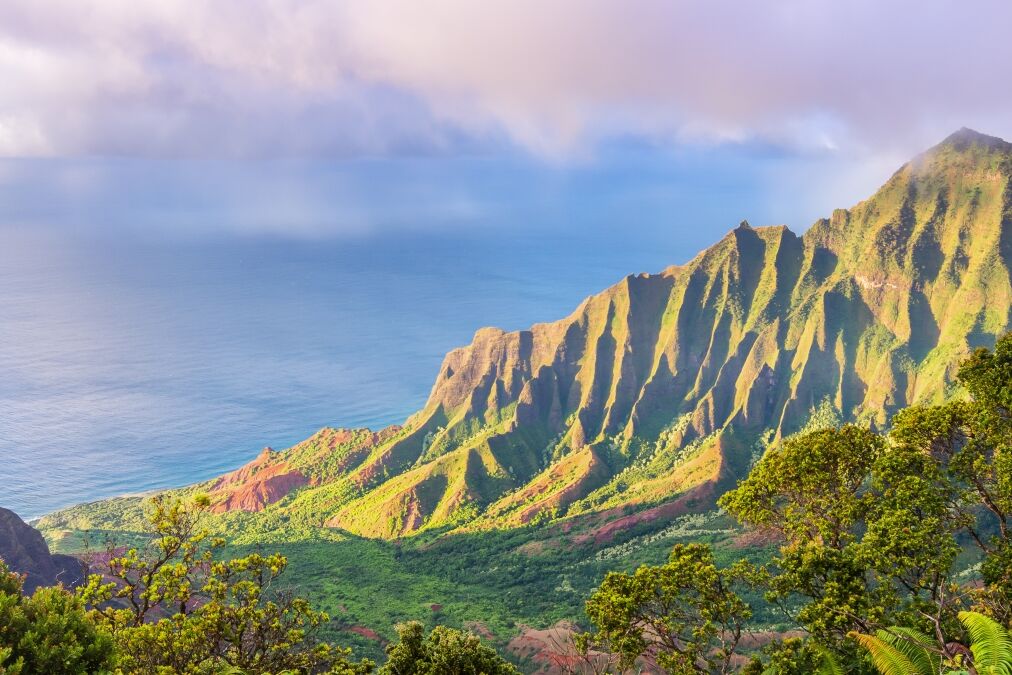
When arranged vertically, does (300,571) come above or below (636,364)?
below


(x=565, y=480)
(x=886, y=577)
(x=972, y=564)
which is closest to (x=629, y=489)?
(x=565, y=480)

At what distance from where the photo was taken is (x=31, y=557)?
8331 cm

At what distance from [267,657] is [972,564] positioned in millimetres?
59453

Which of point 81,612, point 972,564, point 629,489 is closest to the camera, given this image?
point 81,612

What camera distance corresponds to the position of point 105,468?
544ft

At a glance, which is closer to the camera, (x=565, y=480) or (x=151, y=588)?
(x=151, y=588)

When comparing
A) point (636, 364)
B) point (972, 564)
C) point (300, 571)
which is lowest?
point (972, 564)

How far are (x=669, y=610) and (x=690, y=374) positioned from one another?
115 metres

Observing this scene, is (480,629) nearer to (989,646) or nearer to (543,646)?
(543,646)

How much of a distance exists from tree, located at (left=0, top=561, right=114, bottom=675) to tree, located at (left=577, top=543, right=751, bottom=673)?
52.1 feet

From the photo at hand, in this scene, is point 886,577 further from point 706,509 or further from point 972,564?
point 706,509

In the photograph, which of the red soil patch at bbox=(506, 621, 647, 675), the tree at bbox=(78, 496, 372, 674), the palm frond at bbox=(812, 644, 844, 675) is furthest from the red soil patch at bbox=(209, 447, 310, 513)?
the palm frond at bbox=(812, 644, 844, 675)

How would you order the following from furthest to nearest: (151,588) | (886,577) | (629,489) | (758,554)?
(629,489), (758,554), (886,577), (151,588)

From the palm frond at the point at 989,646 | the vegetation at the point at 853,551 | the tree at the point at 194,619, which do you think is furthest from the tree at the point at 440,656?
the palm frond at the point at 989,646
